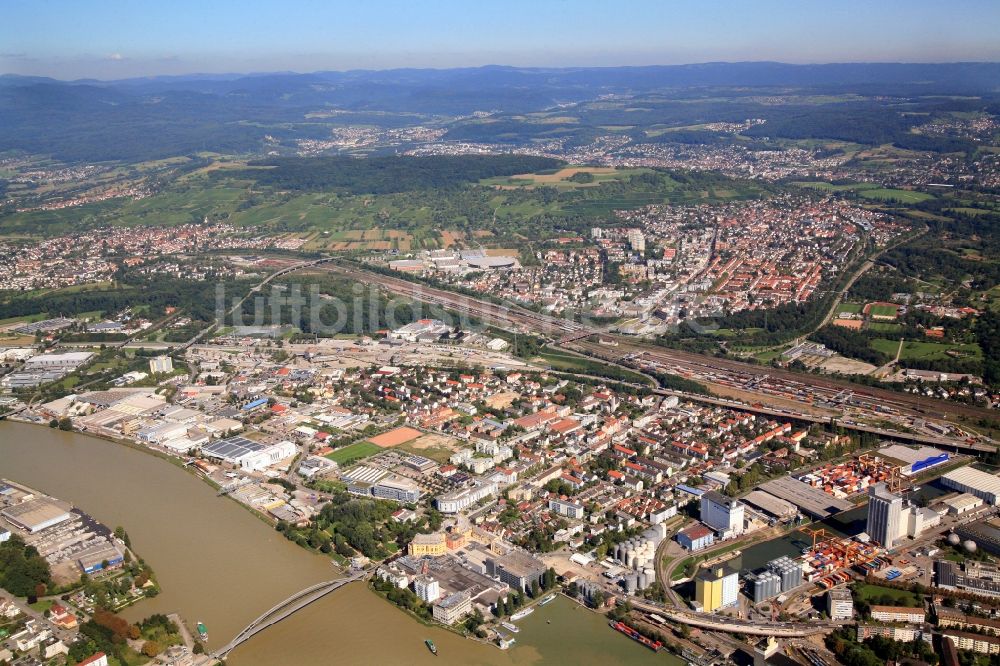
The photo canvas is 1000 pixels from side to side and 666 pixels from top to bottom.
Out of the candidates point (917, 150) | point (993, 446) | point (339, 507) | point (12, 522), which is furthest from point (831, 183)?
point (12, 522)

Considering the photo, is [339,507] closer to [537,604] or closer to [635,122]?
[537,604]

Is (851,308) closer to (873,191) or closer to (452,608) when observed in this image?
(452,608)

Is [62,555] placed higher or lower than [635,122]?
lower

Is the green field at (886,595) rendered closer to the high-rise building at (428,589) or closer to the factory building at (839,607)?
the factory building at (839,607)

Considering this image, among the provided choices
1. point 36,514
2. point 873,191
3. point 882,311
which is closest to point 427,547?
point 36,514

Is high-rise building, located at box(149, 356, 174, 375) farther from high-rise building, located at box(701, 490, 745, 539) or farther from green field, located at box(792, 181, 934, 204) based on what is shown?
green field, located at box(792, 181, 934, 204)

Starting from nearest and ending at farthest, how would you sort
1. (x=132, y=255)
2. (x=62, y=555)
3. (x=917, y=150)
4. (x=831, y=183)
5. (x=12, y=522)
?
1. (x=62, y=555)
2. (x=12, y=522)
3. (x=132, y=255)
4. (x=831, y=183)
5. (x=917, y=150)
